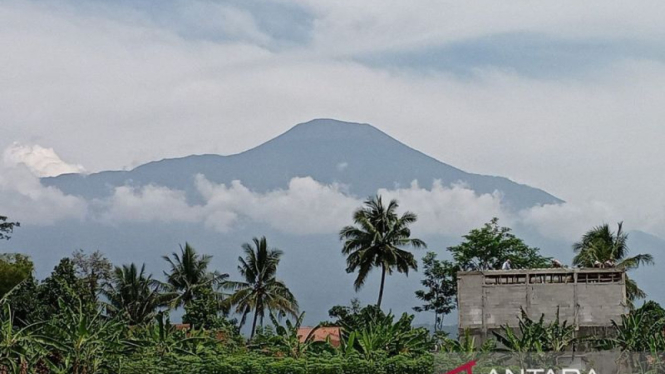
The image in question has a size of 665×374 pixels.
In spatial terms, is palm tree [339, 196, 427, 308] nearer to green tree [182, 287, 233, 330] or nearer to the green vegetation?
the green vegetation

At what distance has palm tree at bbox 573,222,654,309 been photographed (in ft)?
124

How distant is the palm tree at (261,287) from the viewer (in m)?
40.5

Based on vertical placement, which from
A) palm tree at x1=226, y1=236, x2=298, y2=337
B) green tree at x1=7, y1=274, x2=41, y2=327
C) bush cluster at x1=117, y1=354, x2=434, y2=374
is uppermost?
palm tree at x1=226, y1=236, x2=298, y2=337

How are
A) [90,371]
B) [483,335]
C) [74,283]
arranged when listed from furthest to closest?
1. [74,283]
2. [483,335]
3. [90,371]

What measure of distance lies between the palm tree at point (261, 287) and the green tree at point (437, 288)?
730cm

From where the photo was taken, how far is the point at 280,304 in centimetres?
4066

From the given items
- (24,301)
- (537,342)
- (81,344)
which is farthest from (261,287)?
(81,344)

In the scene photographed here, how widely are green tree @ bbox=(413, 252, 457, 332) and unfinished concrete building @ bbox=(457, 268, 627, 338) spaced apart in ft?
67.3

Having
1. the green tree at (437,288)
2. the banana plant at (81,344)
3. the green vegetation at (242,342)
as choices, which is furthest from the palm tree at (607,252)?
the banana plant at (81,344)

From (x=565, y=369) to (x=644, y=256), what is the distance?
22.2 m

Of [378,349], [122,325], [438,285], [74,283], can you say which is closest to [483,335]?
[378,349]

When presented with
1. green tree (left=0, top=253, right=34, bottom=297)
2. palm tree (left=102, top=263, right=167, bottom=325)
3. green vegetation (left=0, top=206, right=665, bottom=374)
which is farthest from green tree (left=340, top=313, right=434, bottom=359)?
palm tree (left=102, top=263, right=167, bottom=325)

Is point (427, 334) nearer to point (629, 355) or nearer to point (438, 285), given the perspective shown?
point (629, 355)

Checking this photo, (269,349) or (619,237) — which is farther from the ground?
(619,237)
